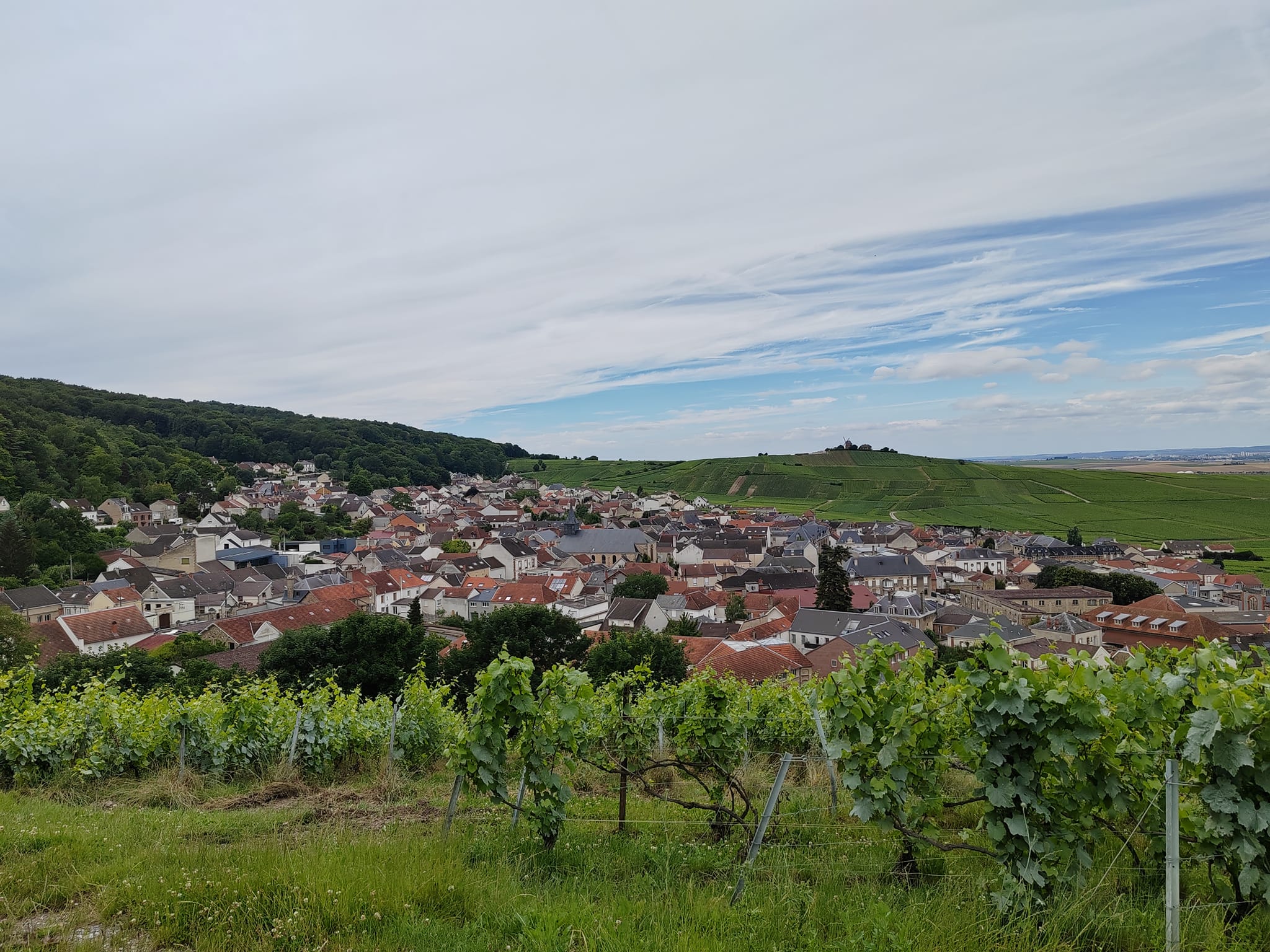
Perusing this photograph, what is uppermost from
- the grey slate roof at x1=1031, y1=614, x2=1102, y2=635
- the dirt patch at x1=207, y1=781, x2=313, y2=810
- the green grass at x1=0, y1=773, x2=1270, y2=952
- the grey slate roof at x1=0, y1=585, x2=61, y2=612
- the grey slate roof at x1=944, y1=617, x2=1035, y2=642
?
the green grass at x1=0, y1=773, x2=1270, y2=952

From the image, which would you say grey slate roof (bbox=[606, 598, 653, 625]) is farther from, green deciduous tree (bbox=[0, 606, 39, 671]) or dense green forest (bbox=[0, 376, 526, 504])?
dense green forest (bbox=[0, 376, 526, 504])

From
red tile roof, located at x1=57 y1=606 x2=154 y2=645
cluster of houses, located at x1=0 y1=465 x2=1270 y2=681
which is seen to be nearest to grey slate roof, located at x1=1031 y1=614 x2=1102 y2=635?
cluster of houses, located at x1=0 y1=465 x2=1270 y2=681

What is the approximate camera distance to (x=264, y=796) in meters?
8.87

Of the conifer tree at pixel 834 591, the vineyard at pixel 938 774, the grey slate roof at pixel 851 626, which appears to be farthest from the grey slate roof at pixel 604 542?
the vineyard at pixel 938 774

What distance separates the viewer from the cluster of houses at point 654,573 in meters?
48.9

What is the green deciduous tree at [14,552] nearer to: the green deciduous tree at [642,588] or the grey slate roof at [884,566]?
the green deciduous tree at [642,588]

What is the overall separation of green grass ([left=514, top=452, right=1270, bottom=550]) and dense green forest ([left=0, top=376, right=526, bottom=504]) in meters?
71.3

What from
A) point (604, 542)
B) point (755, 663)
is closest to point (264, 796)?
point (755, 663)

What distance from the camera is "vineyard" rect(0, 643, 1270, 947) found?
4695 millimetres

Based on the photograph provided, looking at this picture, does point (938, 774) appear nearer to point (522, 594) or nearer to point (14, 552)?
point (522, 594)

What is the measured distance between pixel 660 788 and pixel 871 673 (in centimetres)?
450

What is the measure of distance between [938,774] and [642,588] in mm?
60197

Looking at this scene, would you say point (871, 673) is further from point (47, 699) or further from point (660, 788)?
point (47, 699)

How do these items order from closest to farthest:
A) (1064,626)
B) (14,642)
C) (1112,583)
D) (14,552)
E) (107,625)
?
(14,642) < (107,625) < (1064,626) < (14,552) < (1112,583)
